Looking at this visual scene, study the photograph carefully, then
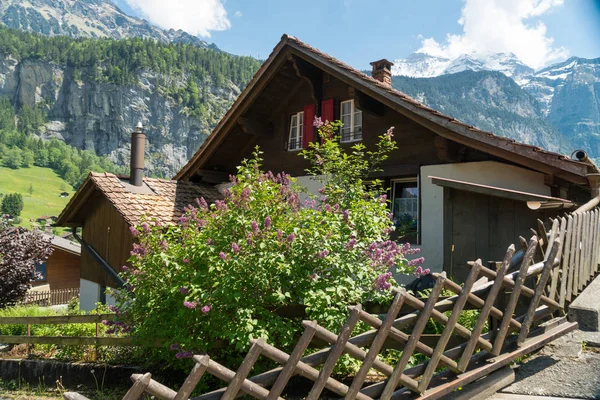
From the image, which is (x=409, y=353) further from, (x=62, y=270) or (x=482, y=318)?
(x=62, y=270)

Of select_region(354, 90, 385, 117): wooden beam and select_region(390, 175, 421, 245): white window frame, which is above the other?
select_region(354, 90, 385, 117): wooden beam

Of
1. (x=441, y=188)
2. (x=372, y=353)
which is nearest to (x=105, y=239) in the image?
(x=441, y=188)

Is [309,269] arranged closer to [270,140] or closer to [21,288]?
[270,140]

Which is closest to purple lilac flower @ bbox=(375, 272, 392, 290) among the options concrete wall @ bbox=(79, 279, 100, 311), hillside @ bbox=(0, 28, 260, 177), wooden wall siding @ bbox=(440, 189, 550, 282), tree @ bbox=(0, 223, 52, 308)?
wooden wall siding @ bbox=(440, 189, 550, 282)

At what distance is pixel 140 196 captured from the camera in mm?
12703

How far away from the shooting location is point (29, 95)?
188 meters

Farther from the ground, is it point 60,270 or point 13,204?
point 13,204

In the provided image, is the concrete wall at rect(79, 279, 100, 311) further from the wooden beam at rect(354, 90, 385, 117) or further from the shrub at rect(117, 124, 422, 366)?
the shrub at rect(117, 124, 422, 366)

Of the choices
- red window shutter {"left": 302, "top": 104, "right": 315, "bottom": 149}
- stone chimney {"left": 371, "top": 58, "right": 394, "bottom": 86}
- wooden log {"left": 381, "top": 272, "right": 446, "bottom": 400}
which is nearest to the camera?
wooden log {"left": 381, "top": 272, "right": 446, "bottom": 400}

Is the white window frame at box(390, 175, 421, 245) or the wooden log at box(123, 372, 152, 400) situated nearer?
the wooden log at box(123, 372, 152, 400)

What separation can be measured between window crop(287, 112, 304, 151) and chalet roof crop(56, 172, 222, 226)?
2932 mm

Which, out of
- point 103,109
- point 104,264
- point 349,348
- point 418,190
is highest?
point 103,109

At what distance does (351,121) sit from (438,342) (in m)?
9.03

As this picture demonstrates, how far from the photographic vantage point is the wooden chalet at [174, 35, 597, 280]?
23.0 ft
